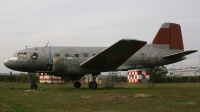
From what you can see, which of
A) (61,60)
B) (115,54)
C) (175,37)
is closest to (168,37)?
(175,37)

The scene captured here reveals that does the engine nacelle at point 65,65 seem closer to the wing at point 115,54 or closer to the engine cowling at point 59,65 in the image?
the engine cowling at point 59,65

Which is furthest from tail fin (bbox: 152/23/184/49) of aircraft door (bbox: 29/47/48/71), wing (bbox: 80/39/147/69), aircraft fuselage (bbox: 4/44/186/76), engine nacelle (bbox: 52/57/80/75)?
aircraft door (bbox: 29/47/48/71)

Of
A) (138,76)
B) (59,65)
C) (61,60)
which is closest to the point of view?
(59,65)

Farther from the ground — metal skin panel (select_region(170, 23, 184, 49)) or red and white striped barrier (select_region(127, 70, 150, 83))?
metal skin panel (select_region(170, 23, 184, 49))

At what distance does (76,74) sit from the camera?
879 inches

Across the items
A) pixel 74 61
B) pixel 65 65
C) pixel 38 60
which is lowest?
pixel 65 65

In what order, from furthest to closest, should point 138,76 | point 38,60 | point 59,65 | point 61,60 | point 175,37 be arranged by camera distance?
point 138,76
point 175,37
point 38,60
point 61,60
point 59,65

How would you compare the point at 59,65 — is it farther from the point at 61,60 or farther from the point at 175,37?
the point at 175,37

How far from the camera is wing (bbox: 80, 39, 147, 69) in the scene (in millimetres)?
19242

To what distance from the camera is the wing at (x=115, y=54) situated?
1924 centimetres

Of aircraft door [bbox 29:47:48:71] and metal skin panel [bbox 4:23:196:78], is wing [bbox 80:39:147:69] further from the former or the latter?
aircraft door [bbox 29:47:48:71]

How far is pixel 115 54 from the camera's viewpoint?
2072 cm

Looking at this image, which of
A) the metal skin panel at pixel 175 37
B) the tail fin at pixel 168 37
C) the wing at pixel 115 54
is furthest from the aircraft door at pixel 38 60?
→ the metal skin panel at pixel 175 37

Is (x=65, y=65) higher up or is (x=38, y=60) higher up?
(x=38, y=60)
